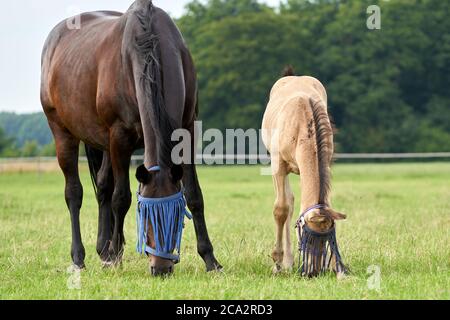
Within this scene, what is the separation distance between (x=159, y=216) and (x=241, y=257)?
1870 millimetres

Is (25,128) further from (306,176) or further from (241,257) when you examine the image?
(306,176)

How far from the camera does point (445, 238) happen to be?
9273 millimetres

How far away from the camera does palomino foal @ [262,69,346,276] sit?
6395 millimetres

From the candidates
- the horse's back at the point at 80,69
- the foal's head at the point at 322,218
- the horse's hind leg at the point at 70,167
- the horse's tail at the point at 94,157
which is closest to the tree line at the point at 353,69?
the horse's tail at the point at 94,157

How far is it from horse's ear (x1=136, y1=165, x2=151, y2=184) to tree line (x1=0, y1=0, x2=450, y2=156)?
43050 mm

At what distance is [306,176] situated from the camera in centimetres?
662

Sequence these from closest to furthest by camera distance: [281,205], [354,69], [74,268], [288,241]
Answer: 1. [74,268]
2. [288,241]
3. [281,205]
4. [354,69]

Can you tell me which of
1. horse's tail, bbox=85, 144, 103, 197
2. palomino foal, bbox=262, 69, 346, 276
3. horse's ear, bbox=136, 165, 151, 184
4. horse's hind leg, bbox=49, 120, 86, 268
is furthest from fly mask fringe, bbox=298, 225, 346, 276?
horse's tail, bbox=85, 144, 103, 197

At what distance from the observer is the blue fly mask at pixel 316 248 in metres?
6.38

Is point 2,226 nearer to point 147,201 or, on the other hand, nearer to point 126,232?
point 126,232

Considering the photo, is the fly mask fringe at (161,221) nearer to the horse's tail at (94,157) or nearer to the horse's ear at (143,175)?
the horse's ear at (143,175)

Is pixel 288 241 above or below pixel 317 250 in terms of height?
below

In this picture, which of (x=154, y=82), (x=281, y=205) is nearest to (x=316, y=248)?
(x=281, y=205)

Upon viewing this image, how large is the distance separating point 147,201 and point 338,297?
1644mm
